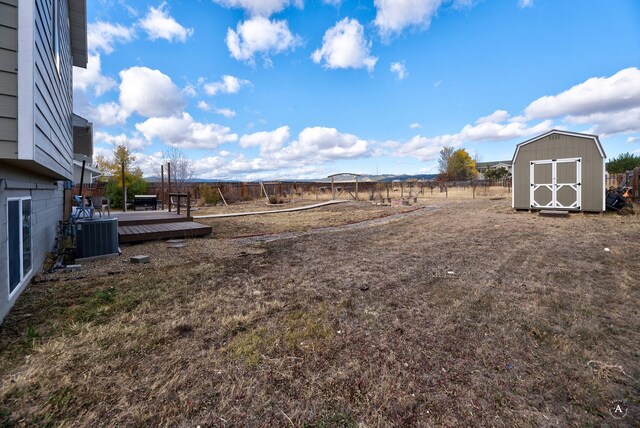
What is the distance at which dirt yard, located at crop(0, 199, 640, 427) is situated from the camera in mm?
1604

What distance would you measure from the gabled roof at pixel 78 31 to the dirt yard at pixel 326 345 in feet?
23.0

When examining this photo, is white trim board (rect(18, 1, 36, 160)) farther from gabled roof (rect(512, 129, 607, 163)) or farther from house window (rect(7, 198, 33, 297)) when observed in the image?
gabled roof (rect(512, 129, 607, 163))

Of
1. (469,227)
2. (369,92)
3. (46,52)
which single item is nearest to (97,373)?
(46,52)

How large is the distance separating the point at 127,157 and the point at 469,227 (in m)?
24.9

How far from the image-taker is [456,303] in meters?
3.09

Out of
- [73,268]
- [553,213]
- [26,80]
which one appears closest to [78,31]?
[73,268]

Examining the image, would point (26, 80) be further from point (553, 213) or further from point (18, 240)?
point (553, 213)

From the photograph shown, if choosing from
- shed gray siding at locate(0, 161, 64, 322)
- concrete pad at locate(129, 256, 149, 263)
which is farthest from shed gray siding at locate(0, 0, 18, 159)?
concrete pad at locate(129, 256, 149, 263)

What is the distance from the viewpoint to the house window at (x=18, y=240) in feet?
9.65

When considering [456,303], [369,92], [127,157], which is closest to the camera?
[456,303]

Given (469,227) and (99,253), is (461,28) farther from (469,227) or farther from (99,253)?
(99,253)

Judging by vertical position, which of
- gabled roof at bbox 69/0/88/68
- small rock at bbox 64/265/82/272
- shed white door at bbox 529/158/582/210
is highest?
gabled roof at bbox 69/0/88/68

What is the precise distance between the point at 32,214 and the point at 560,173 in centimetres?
1521

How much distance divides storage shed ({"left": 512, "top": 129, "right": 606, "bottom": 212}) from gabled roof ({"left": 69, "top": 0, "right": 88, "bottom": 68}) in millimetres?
15294
